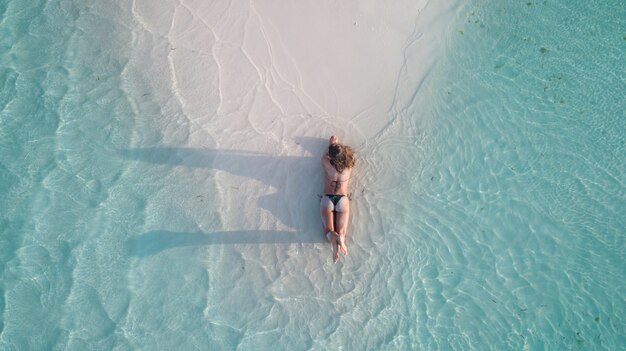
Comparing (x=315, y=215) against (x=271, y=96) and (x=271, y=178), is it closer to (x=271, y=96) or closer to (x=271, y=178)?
(x=271, y=178)

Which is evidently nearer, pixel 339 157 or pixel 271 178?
pixel 339 157

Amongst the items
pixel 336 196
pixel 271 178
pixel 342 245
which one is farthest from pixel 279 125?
pixel 342 245

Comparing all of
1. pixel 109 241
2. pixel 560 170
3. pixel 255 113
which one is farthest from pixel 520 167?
pixel 109 241

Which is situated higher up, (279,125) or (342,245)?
(279,125)

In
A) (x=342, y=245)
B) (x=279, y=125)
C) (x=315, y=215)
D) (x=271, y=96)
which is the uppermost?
(x=271, y=96)

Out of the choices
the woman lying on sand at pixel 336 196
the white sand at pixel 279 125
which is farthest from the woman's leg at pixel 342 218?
the white sand at pixel 279 125

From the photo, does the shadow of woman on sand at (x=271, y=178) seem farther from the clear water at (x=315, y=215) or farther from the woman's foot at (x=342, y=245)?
the woman's foot at (x=342, y=245)

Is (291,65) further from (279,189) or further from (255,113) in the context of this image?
(279,189)
